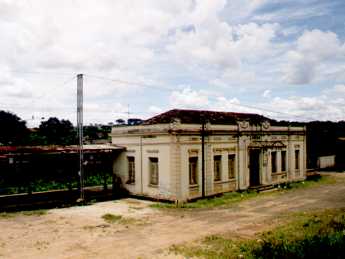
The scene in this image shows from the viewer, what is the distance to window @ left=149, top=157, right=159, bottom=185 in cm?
2128

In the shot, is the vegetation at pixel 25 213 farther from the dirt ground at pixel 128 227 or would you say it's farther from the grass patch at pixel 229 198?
the grass patch at pixel 229 198

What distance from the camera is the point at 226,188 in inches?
903

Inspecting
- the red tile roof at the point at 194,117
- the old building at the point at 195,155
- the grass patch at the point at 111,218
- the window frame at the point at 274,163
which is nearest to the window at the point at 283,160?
the old building at the point at 195,155

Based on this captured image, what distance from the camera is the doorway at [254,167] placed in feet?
83.0

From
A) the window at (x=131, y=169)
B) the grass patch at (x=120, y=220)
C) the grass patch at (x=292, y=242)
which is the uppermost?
the window at (x=131, y=169)

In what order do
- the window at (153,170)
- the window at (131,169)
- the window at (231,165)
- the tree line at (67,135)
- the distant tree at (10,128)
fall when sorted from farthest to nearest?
the distant tree at (10,128) < the tree line at (67,135) < the window at (231,165) < the window at (131,169) < the window at (153,170)

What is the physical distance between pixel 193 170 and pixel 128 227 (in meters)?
7.04

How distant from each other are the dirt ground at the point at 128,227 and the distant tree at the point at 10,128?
4160cm

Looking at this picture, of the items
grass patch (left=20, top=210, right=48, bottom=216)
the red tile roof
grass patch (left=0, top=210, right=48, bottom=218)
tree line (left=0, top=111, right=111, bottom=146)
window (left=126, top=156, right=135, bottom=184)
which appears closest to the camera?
grass patch (left=0, top=210, right=48, bottom=218)

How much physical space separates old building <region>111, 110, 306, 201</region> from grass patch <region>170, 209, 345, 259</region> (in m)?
6.22

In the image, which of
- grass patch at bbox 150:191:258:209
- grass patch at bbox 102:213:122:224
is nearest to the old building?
grass patch at bbox 150:191:258:209

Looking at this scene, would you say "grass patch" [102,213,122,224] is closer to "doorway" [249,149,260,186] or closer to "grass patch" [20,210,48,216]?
"grass patch" [20,210,48,216]

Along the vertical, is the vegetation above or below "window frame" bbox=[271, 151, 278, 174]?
below

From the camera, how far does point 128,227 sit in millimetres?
15008
